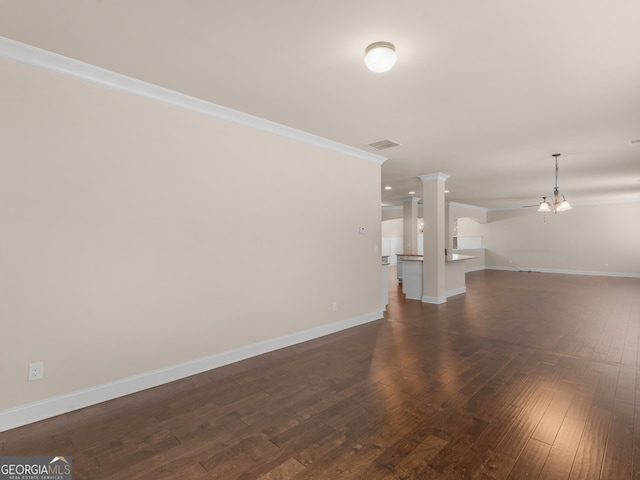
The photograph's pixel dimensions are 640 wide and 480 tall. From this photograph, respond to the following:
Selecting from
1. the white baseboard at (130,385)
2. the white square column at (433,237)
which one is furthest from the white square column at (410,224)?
the white baseboard at (130,385)

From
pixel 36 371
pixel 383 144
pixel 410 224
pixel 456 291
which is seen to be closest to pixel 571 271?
pixel 410 224

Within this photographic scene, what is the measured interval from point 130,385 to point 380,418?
2.09m

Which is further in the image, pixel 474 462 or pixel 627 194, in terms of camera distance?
pixel 627 194

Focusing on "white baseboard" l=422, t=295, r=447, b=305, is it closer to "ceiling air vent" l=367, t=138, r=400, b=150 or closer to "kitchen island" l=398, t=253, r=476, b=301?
"kitchen island" l=398, t=253, r=476, b=301

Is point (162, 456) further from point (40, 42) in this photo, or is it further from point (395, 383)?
point (40, 42)

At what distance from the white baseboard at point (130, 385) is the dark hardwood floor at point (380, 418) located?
0.27 feet

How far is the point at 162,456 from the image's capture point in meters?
1.99

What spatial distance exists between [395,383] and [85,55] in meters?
3.63

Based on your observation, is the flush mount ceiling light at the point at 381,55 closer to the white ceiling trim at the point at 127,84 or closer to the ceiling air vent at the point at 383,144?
the white ceiling trim at the point at 127,84

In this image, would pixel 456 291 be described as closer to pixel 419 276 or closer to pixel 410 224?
pixel 419 276

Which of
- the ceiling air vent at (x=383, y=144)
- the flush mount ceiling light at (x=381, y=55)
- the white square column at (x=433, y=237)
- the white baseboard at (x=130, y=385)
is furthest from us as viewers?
the white square column at (x=433, y=237)

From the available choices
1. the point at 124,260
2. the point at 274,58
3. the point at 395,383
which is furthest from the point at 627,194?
the point at 124,260

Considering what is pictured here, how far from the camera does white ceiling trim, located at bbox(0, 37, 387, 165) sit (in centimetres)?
229

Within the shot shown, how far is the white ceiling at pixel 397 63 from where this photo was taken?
6.29ft
